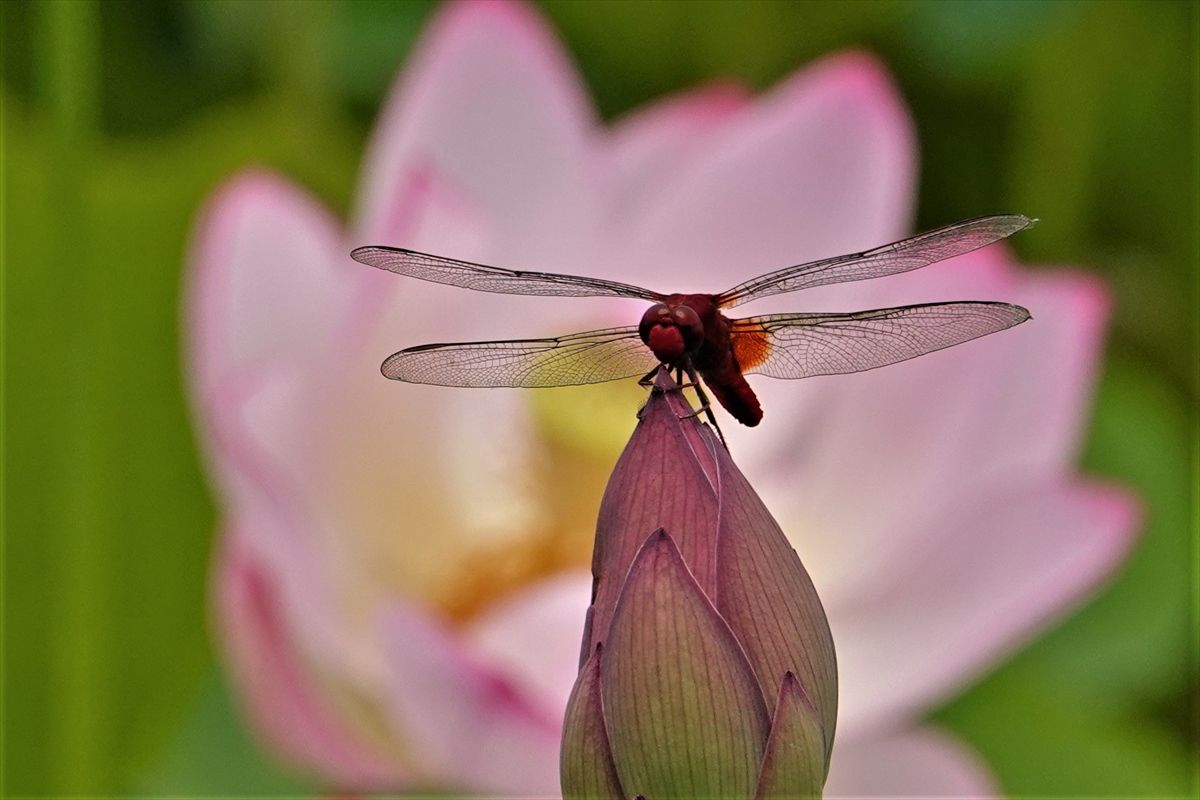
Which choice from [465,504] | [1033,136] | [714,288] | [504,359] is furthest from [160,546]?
[1033,136]

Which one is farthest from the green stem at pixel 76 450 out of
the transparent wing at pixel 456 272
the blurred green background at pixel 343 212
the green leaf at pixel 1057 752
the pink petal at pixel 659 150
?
the green leaf at pixel 1057 752

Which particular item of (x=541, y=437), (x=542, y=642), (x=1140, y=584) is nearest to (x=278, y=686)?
(x=542, y=642)

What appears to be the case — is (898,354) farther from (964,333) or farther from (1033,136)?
(1033,136)

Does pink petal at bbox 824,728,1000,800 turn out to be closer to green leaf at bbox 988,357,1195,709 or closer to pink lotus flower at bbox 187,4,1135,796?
pink lotus flower at bbox 187,4,1135,796

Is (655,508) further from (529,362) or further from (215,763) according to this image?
(215,763)

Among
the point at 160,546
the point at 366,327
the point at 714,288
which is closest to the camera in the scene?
the point at 366,327

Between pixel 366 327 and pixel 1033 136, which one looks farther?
pixel 1033 136
